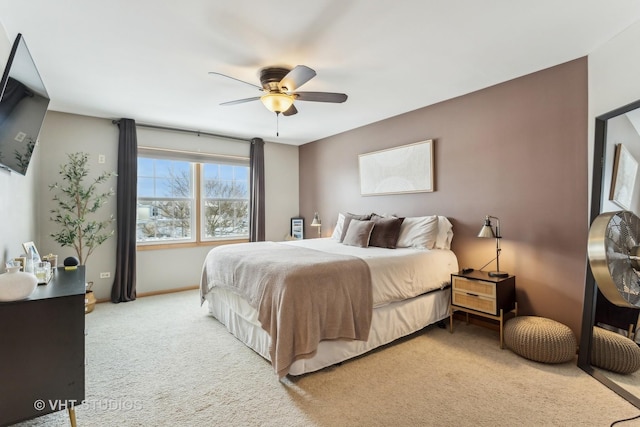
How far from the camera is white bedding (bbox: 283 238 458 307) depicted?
2.67 m

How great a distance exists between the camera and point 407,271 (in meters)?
2.87

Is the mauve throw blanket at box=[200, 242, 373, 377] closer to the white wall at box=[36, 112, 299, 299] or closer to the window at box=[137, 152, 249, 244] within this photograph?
the white wall at box=[36, 112, 299, 299]

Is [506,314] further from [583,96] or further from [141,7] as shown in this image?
[141,7]

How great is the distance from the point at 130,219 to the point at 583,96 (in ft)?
17.1

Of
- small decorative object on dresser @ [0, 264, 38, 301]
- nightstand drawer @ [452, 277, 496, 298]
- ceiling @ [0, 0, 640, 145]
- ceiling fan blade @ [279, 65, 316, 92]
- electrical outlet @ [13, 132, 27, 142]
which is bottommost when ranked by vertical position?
nightstand drawer @ [452, 277, 496, 298]

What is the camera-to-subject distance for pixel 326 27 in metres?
2.15

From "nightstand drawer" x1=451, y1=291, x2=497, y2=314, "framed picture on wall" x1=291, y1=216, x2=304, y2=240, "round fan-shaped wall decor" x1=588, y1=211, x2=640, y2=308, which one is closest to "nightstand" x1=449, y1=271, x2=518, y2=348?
"nightstand drawer" x1=451, y1=291, x2=497, y2=314

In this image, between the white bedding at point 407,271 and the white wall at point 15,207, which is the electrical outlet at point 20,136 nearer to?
the white wall at point 15,207

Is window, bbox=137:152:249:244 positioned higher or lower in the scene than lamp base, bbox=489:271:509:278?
higher

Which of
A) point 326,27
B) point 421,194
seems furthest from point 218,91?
point 421,194

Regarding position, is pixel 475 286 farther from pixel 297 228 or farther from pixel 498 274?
pixel 297 228

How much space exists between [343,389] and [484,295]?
158cm

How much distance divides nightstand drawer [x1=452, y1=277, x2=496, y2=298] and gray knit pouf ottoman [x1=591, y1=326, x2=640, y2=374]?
28.4 inches

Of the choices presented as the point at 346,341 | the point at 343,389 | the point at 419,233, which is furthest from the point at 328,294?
the point at 419,233
